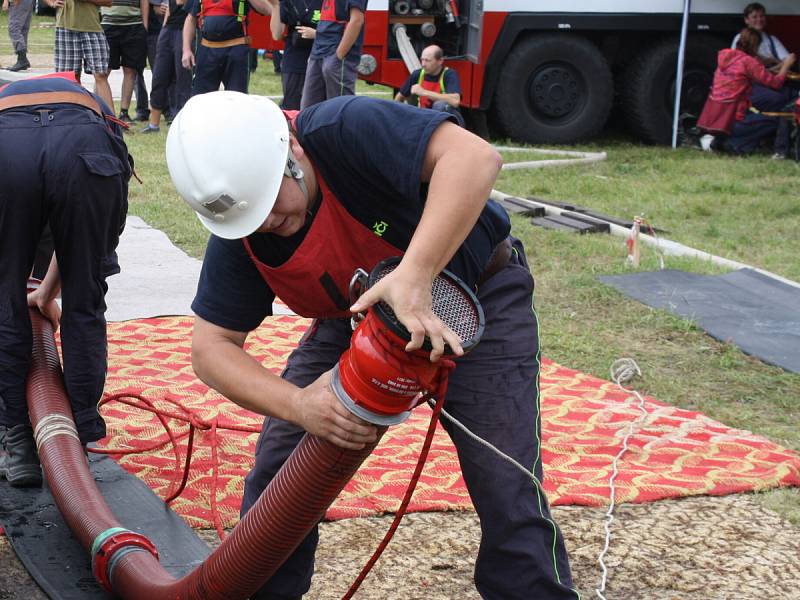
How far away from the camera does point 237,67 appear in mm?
10102

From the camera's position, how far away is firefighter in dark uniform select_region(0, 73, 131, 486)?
11.6 feet

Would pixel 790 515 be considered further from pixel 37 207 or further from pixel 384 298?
pixel 37 207

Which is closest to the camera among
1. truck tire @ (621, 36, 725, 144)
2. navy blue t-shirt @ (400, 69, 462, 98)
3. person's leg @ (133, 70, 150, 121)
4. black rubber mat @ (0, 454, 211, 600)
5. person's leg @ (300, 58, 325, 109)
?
black rubber mat @ (0, 454, 211, 600)

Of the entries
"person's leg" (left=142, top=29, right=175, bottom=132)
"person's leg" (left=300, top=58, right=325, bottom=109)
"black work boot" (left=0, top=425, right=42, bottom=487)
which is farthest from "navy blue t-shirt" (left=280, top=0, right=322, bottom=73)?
"black work boot" (left=0, top=425, right=42, bottom=487)

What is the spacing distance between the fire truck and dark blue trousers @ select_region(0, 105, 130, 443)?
7.51m

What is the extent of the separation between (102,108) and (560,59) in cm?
832

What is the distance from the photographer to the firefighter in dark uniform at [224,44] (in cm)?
Answer: 984

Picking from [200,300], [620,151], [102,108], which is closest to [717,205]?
[620,151]

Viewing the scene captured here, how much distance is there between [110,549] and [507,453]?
123cm

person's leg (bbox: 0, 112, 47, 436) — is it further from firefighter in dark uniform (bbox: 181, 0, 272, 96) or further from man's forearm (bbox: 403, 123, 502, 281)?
firefighter in dark uniform (bbox: 181, 0, 272, 96)

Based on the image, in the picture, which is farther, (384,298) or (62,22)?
(62,22)

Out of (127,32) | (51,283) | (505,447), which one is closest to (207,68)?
(127,32)

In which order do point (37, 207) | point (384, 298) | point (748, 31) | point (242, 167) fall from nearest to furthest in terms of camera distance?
point (384, 298)
point (242, 167)
point (37, 207)
point (748, 31)

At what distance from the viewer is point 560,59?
453 inches
